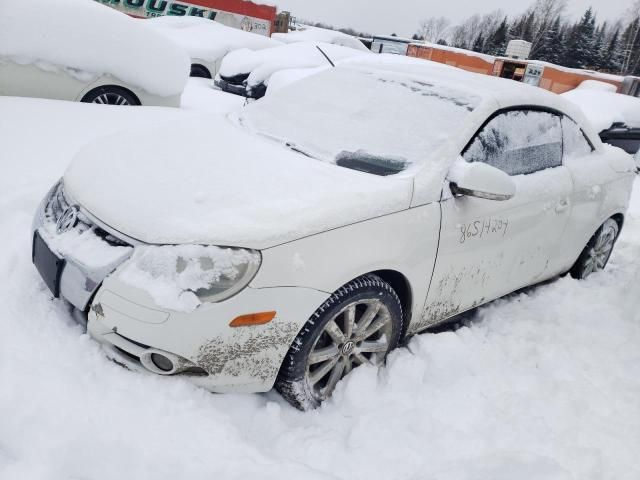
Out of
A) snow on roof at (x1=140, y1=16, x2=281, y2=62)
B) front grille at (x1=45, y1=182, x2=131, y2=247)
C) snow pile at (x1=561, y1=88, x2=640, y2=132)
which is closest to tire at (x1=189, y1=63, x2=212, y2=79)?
snow on roof at (x1=140, y1=16, x2=281, y2=62)

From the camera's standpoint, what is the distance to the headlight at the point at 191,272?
1992 mm

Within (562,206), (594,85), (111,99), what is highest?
(594,85)

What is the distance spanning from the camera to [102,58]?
5.69 metres

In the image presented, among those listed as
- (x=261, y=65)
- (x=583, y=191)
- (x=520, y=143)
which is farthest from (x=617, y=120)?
(x=520, y=143)

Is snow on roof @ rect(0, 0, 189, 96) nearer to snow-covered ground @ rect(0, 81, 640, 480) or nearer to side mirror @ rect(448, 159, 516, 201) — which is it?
snow-covered ground @ rect(0, 81, 640, 480)

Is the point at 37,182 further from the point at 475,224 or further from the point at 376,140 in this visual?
the point at 475,224

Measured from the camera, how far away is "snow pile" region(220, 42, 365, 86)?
34.2 feet

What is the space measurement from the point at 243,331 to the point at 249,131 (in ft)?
4.74

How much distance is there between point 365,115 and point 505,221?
99 centimetres

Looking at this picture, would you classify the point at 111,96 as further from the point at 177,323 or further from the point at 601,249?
the point at 601,249

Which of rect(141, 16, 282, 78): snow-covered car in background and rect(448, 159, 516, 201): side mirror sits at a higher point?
rect(448, 159, 516, 201): side mirror

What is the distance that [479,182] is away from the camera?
265cm

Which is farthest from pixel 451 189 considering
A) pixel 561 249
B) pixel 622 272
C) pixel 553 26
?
pixel 553 26

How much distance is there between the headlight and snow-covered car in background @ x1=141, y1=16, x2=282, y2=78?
10.7 meters
